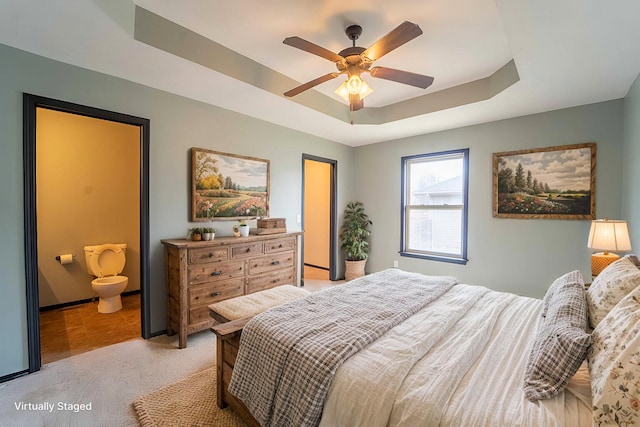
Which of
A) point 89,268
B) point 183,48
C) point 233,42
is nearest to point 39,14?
point 183,48

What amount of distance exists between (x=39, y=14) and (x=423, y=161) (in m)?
4.49

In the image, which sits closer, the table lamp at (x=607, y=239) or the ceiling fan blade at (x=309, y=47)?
the ceiling fan blade at (x=309, y=47)

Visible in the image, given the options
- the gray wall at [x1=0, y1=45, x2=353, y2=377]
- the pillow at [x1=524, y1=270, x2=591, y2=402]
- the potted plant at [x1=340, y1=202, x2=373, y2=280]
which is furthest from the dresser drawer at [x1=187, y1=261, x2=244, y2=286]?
the pillow at [x1=524, y1=270, x2=591, y2=402]

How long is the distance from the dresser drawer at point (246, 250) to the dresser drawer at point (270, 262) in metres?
0.08

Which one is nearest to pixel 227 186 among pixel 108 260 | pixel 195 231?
pixel 195 231

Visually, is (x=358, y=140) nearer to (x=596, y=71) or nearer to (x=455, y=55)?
(x=455, y=55)

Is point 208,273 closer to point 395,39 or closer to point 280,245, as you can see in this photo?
point 280,245

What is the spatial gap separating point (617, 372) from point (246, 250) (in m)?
2.92

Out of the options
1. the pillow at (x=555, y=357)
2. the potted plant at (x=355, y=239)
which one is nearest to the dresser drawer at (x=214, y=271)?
the potted plant at (x=355, y=239)

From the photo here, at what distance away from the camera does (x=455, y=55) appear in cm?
266

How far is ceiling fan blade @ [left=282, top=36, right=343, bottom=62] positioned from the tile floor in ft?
10.3

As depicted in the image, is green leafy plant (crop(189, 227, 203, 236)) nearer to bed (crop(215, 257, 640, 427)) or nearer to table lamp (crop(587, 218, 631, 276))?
bed (crop(215, 257, 640, 427))

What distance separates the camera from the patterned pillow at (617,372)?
83 cm

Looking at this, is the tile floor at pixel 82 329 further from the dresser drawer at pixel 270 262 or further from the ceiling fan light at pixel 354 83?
the ceiling fan light at pixel 354 83
